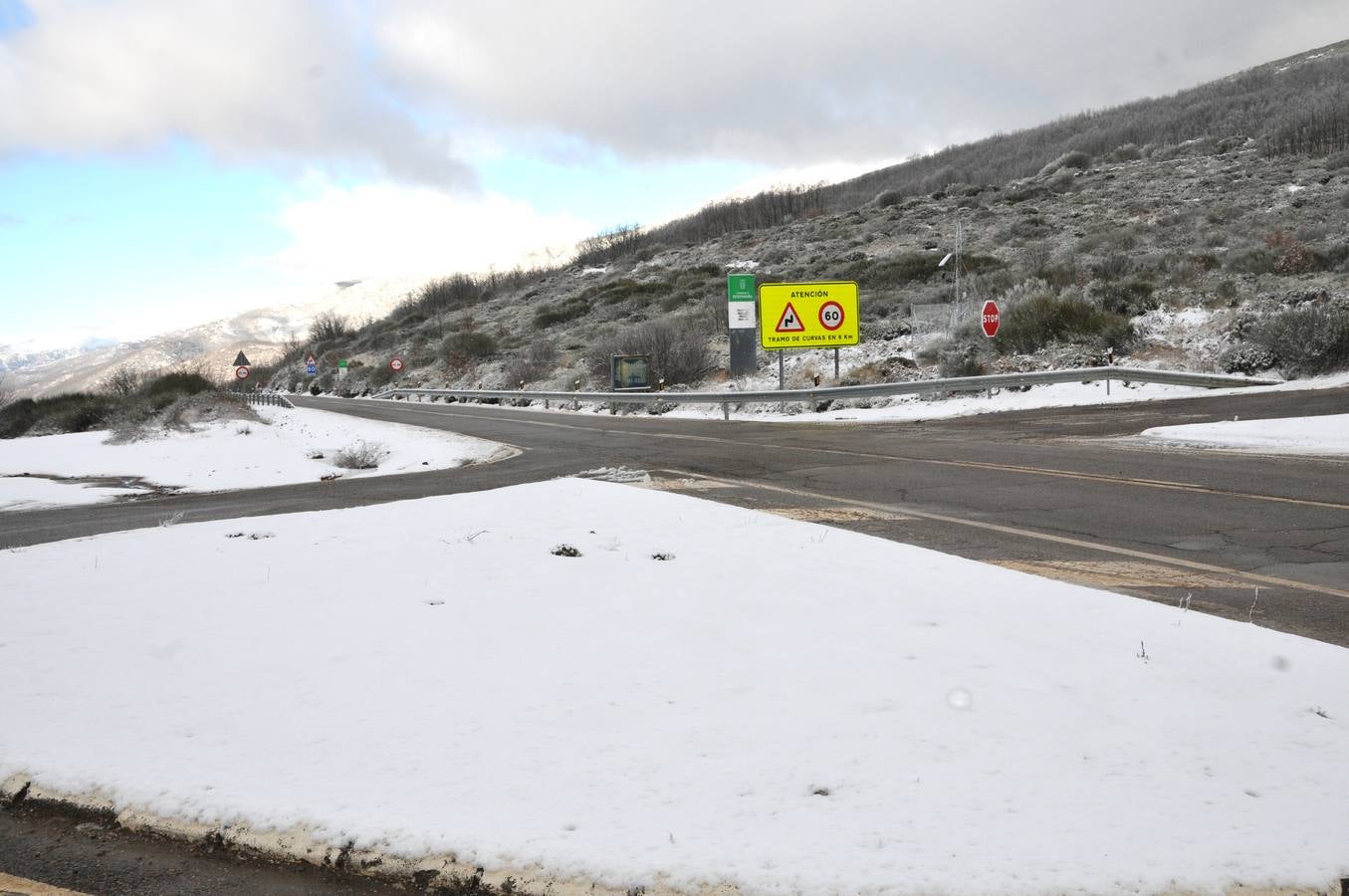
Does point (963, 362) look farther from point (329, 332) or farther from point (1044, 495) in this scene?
point (329, 332)

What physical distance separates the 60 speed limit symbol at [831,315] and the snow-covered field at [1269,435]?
14816 mm

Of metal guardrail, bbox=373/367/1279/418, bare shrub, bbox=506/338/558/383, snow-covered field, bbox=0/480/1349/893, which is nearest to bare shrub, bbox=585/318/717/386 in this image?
metal guardrail, bbox=373/367/1279/418

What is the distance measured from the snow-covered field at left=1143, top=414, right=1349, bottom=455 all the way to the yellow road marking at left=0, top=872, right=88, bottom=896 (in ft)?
45.9

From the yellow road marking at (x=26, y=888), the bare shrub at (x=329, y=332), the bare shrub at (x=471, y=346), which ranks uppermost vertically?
the bare shrub at (x=329, y=332)

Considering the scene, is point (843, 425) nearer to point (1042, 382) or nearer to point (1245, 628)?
point (1042, 382)

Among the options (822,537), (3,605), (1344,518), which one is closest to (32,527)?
(3,605)

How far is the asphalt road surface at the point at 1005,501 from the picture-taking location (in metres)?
5.34

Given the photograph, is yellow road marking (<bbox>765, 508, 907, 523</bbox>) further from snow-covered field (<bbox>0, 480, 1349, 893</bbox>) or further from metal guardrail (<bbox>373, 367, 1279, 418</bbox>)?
metal guardrail (<bbox>373, 367, 1279, 418</bbox>)

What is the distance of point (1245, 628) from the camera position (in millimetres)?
4848

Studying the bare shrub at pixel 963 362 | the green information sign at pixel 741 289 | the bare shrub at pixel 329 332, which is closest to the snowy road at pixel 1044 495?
the bare shrub at pixel 963 362

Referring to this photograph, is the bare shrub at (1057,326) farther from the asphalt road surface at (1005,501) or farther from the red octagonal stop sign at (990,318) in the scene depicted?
the asphalt road surface at (1005,501)

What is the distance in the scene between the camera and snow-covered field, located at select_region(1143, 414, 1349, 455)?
41.5 ft

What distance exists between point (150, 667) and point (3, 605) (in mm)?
2005

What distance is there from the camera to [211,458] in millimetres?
19688
